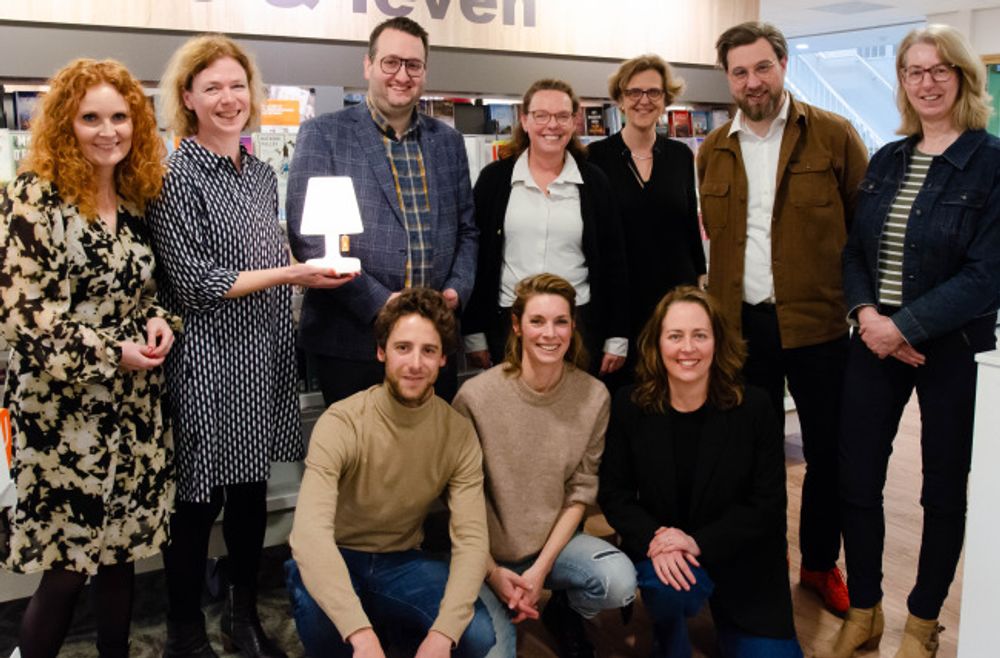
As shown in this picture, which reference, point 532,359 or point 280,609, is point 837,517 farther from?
point 280,609

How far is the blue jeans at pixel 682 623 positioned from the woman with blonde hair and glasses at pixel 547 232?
27.8 inches

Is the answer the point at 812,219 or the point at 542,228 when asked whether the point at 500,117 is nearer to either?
the point at 542,228

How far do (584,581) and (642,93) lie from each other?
148 cm

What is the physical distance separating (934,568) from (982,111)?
119 centimetres

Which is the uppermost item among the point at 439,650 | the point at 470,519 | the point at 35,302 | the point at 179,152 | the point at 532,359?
the point at 179,152

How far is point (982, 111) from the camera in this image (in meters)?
2.32

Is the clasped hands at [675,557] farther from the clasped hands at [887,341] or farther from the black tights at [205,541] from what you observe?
the black tights at [205,541]

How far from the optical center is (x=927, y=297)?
230 centimetres

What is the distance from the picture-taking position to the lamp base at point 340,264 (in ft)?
7.35

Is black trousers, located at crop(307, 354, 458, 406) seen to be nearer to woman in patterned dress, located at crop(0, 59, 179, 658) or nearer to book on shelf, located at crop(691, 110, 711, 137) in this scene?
woman in patterned dress, located at crop(0, 59, 179, 658)

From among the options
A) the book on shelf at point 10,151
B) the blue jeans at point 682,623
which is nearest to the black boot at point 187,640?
the blue jeans at point 682,623

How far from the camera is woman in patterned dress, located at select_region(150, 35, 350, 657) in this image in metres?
2.24

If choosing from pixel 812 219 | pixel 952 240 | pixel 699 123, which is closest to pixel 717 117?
pixel 699 123

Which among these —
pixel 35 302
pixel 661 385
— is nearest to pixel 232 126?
pixel 35 302
